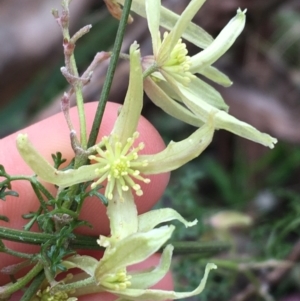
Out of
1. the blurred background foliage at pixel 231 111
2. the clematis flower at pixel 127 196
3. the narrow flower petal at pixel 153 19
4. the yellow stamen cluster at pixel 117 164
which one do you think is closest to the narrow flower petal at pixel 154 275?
the clematis flower at pixel 127 196

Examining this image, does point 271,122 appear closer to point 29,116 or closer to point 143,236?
point 29,116

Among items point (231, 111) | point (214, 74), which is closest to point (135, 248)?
point (214, 74)

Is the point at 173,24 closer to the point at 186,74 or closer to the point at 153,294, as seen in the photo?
the point at 186,74

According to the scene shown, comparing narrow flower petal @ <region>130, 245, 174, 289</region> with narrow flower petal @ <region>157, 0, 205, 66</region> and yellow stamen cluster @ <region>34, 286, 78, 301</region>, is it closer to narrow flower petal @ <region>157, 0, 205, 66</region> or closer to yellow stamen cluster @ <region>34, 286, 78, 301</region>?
yellow stamen cluster @ <region>34, 286, 78, 301</region>

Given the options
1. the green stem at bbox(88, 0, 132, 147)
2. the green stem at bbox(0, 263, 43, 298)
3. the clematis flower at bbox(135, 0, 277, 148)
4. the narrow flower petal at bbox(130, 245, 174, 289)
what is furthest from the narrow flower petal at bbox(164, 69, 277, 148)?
the green stem at bbox(0, 263, 43, 298)

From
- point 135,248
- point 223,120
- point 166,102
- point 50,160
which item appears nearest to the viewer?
point 135,248
